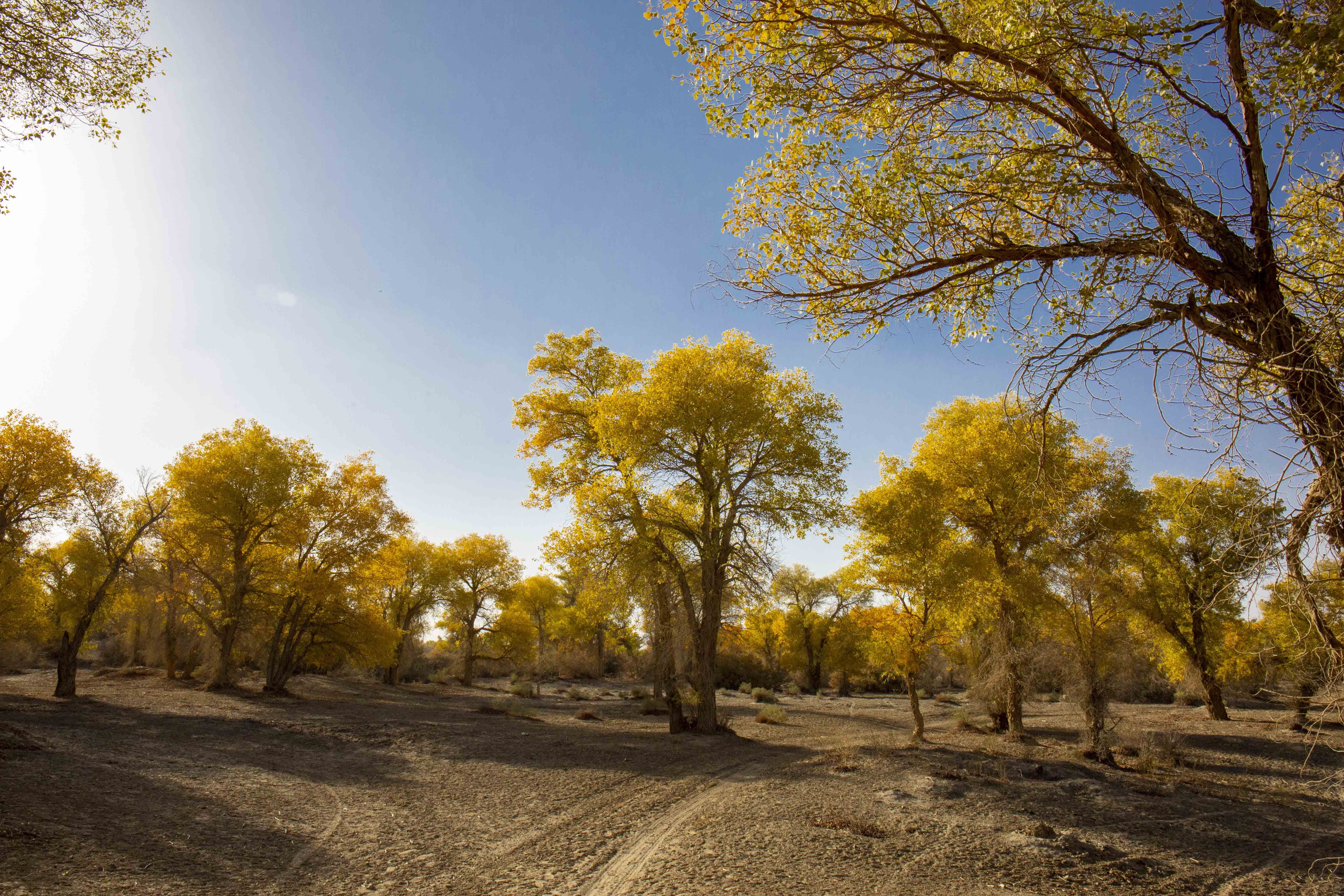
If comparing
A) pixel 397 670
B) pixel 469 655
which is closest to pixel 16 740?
pixel 397 670

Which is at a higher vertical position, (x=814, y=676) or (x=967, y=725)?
(x=967, y=725)

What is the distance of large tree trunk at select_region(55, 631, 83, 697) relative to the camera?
61.9 feet

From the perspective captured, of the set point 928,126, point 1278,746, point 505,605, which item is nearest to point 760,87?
point 928,126

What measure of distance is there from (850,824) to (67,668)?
76.7 feet

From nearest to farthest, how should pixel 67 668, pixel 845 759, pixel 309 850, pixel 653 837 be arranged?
pixel 309 850 → pixel 653 837 → pixel 845 759 → pixel 67 668

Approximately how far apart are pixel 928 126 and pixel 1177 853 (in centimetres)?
906

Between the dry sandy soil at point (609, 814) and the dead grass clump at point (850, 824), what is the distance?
0.04 m

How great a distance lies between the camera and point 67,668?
19.0 m

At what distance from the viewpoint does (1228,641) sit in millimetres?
19859

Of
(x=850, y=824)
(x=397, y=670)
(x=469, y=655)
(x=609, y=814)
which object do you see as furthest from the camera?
(x=469, y=655)

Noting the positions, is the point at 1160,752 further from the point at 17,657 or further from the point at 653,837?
the point at 17,657

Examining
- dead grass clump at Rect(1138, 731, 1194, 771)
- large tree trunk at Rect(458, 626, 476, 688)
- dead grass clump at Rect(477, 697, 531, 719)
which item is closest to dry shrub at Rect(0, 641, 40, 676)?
large tree trunk at Rect(458, 626, 476, 688)

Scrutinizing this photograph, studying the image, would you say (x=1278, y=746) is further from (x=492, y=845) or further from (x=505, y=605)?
(x=505, y=605)

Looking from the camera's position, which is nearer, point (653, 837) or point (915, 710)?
point (653, 837)
